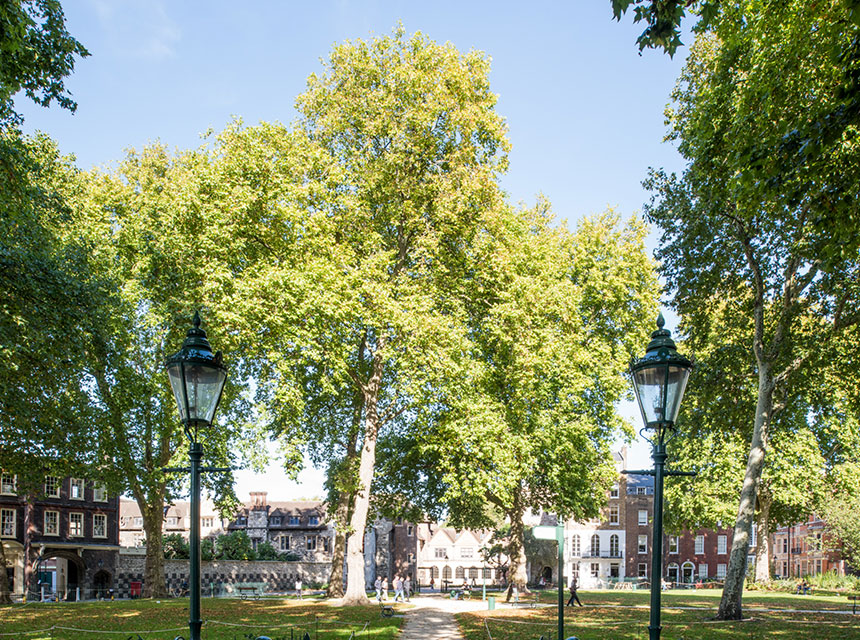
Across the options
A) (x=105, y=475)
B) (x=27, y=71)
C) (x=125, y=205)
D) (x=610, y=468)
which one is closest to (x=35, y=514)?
(x=105, y=475)

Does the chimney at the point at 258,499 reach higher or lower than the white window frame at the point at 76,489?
lower

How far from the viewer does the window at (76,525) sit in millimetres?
56750

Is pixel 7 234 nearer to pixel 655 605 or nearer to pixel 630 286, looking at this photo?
pixel 655 605

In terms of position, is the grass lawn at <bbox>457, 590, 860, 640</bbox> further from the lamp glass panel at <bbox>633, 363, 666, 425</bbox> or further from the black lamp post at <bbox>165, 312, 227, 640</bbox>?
the black lamp post at <bbox>165, 312, 227, 640</bbox>

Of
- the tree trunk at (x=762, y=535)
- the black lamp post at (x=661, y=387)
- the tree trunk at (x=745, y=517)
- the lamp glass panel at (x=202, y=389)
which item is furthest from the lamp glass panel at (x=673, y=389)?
the tree trunk at (x=762, y=535)

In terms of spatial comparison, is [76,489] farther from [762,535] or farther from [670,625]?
[762,535]

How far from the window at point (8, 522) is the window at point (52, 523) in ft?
9.88

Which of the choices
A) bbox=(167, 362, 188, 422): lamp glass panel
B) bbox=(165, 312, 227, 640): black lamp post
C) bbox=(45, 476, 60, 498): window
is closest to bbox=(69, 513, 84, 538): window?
bbox=(45, 476, 60, 498): window

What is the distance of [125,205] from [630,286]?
25.7m

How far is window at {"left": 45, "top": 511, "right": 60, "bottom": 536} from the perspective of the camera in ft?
180

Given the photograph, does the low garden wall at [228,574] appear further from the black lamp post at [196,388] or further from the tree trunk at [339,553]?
the black lamp post at [196,388]

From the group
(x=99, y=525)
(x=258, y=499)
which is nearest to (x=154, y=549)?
(x=99, y=525)

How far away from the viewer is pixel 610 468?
124 feet

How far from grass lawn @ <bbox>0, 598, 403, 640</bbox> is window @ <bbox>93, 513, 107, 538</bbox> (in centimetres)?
2866
